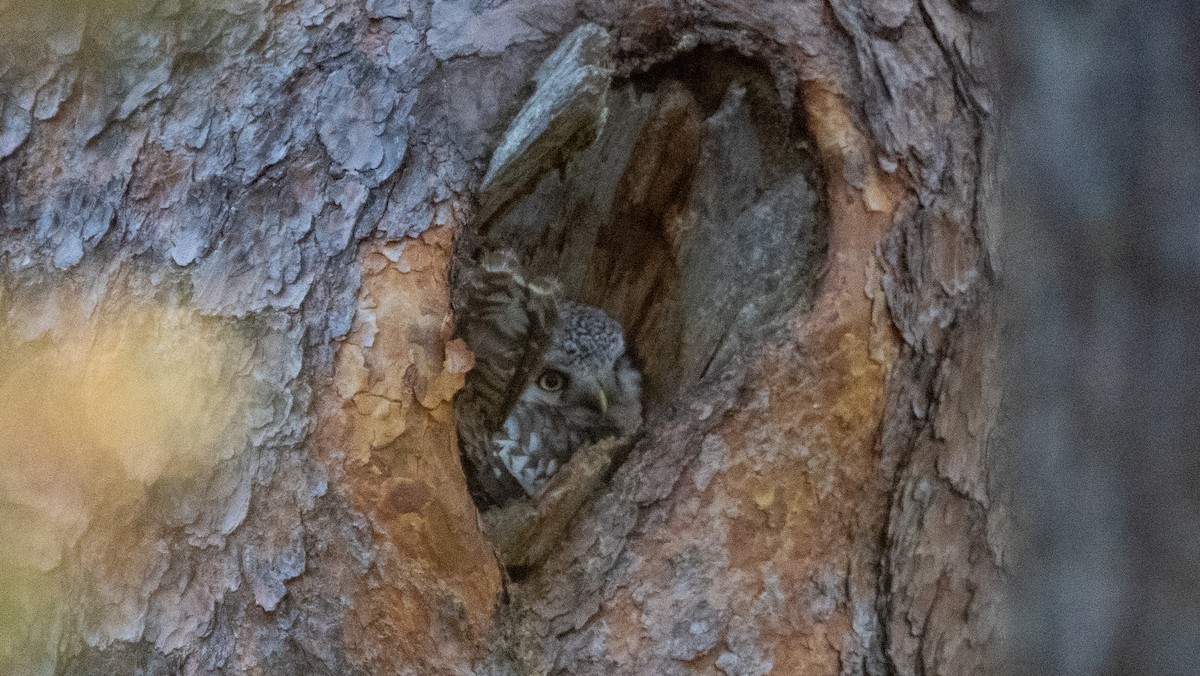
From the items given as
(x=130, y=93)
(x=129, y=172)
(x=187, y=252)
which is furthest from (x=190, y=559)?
(x=130, y=93)

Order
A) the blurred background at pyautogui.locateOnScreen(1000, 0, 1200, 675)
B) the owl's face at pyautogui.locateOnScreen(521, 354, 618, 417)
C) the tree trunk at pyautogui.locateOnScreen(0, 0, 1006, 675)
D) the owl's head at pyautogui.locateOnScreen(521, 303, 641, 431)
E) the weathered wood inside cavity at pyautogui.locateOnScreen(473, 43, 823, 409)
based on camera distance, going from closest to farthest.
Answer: the blurred background at pyautogui.locateOnScreen(1000, 0, 1200, 675), the tree trunk at pyautogui.locateOnScreen(0, 0, 1006, 675), the weathered wood inside cavity at pyautogui.locateOnScreen(473, 43, 823, 409), the owl's head at pyautogui.locateOnScreen(521, 303, 641, 431), the owl's face at pyautogui.locateOnScreen(521, 354, 618, 417)

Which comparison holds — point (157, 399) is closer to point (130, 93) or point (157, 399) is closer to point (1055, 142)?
point (130, 93)

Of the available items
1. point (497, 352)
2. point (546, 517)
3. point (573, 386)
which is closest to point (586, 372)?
point (573, 386)

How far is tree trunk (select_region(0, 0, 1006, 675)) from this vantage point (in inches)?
64.7

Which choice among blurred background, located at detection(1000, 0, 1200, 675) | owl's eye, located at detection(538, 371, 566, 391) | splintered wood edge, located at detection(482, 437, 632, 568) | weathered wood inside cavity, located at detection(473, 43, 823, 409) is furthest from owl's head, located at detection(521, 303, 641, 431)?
blurred background, located at detection(1000, 0, 1200, 675)

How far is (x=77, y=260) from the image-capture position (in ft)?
5.84

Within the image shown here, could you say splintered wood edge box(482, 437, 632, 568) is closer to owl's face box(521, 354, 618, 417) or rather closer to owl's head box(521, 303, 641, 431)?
owl's head box(521, 303, 641, 431)

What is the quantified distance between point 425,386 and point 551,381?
1.62 m

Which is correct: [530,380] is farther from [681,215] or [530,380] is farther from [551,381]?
[681,215]

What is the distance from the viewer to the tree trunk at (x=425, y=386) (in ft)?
5.40

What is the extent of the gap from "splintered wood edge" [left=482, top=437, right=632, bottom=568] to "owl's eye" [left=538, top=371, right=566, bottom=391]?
1.46m

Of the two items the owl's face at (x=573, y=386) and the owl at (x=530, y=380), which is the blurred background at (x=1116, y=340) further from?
the owl's face at (x=573, y=386)

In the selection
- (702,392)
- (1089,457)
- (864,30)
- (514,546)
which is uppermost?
(864,30)

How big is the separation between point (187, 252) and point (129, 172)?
20 cm
